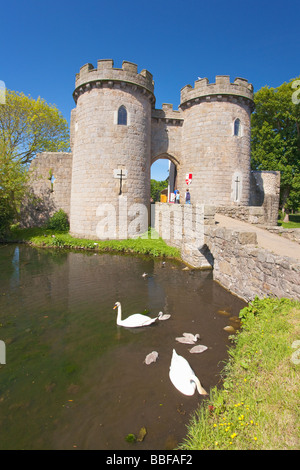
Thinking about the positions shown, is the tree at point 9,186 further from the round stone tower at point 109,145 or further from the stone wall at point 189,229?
the stone wall at point 189,229

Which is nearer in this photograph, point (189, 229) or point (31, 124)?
point (189, 229)

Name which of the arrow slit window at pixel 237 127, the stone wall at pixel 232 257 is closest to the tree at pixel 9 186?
the stone wall at pixel 232 257

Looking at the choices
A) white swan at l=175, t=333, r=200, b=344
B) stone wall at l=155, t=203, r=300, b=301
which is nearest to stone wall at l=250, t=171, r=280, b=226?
stone wall at l=155, t=203, r=300, b=301

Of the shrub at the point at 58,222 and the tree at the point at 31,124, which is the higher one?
the tree at the point at 31,124

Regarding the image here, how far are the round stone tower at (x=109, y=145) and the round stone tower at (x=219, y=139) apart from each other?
3592 millimetres

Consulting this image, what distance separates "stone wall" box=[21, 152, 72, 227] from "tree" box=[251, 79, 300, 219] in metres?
19.3

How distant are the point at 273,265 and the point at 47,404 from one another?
17.5ft

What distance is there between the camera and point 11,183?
51.2 ft

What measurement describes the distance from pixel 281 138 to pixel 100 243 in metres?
22.4

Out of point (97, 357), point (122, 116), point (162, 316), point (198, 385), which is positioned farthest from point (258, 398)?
point (122, 116)

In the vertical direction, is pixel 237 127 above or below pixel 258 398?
above

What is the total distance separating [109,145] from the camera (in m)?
14.8

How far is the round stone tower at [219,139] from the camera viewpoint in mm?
15922

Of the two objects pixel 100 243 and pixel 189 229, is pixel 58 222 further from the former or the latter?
pixel 189 229
